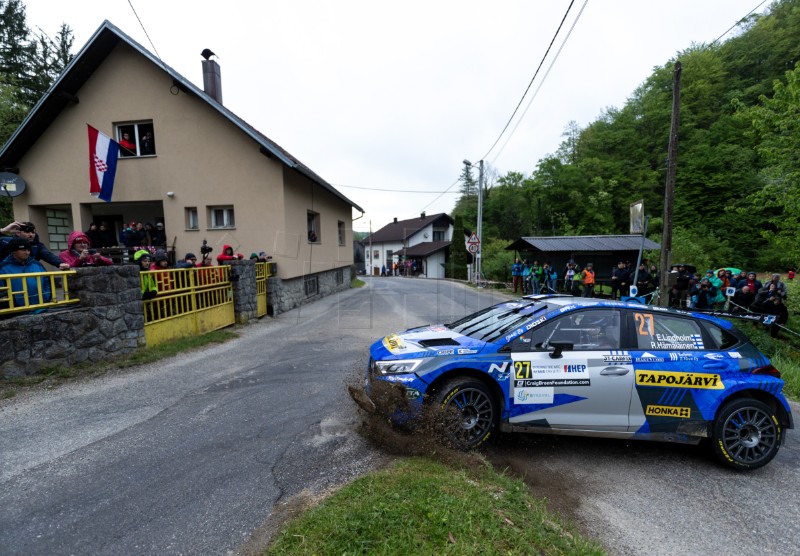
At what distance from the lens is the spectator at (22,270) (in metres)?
5.26

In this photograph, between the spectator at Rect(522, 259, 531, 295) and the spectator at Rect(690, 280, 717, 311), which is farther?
the spectator at Rect(522, 259, 531, 295)

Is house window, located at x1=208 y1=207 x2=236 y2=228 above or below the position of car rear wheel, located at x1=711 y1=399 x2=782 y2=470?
above

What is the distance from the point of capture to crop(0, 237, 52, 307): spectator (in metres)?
5.26

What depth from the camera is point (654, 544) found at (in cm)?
257

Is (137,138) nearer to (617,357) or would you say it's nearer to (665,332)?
(617,357)

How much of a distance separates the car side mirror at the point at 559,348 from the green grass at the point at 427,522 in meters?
1.26

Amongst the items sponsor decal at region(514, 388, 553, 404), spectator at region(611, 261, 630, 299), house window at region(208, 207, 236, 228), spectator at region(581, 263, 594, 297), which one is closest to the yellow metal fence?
house window at region(208, 207, 236, 228)

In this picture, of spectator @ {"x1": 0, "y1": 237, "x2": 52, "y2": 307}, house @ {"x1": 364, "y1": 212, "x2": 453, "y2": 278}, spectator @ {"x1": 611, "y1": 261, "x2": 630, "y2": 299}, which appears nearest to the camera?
spectator @ {"x1": 0, "y1": 237, "x2": 52, "y2": 307}

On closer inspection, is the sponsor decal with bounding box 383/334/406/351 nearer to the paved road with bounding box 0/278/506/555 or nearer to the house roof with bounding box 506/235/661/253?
the paved road with bounding box 0/278/506/555

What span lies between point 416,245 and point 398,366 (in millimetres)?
45877

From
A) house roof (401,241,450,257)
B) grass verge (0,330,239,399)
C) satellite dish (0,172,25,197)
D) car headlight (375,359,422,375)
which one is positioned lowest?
grass verge (0,330,239,399)

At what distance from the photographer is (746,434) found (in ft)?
11.6

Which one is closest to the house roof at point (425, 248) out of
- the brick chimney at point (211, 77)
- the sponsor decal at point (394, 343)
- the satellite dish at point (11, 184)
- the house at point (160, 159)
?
the brick chimney at point (211, 77)

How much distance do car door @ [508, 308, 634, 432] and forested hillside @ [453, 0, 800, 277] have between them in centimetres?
1862
